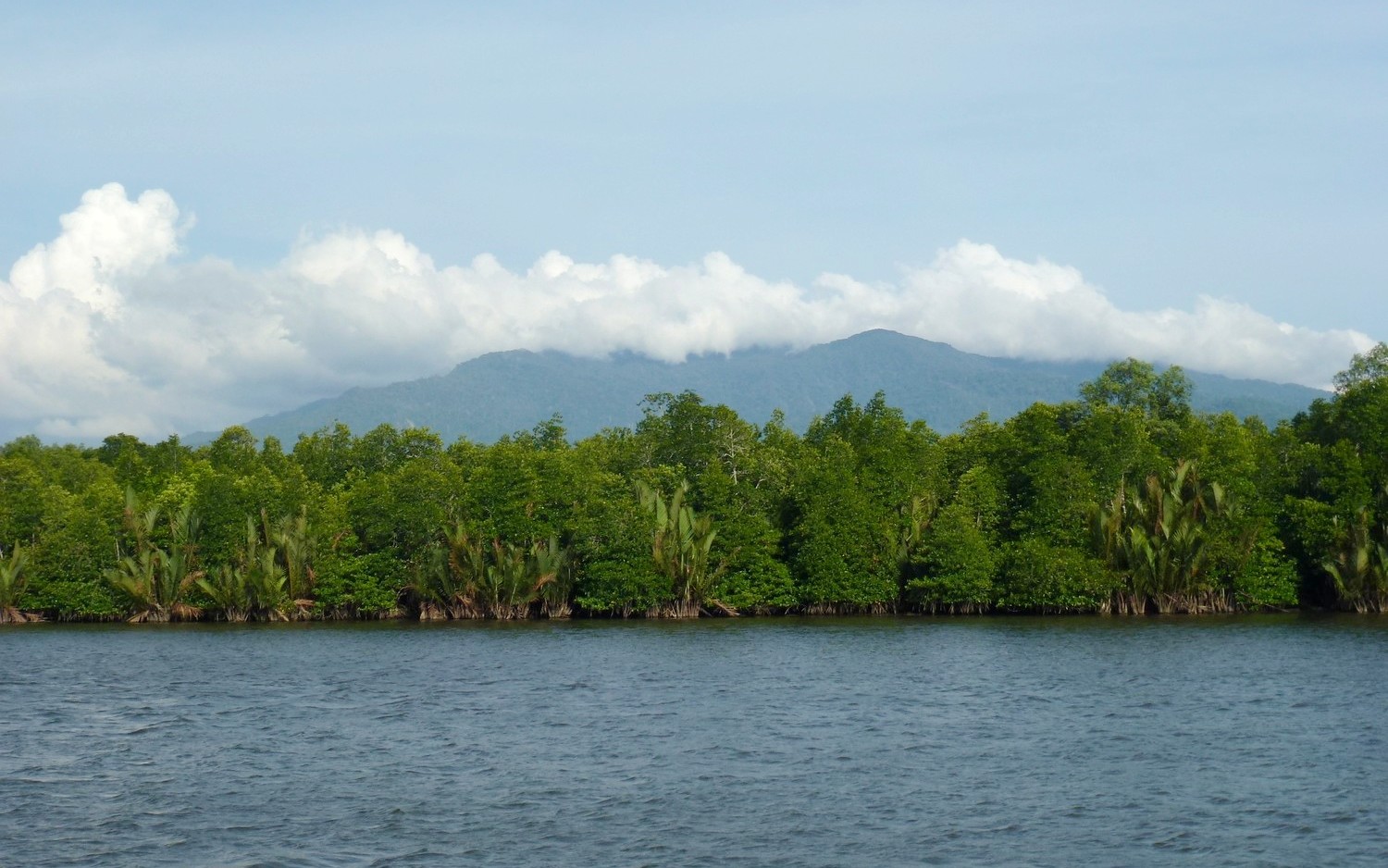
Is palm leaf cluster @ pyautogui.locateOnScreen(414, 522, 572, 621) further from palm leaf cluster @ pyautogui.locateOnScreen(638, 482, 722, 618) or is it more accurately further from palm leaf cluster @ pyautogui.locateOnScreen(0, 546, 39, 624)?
palm leaf cluster @ pyautogui.locateOnScreen(0, 546, 39, 624)

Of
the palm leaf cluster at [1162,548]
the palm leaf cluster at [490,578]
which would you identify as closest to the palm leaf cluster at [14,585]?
the palm leaf cluster at [490,578]

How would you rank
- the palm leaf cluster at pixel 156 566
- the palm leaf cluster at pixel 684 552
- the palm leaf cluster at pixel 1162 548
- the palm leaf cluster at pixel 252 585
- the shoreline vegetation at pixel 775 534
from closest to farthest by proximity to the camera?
1. the palm leaf cluster at pixel 1162 548
2. the shoreline vegetation at pixel 775 534
3. the palm leaf cluster at pixel 684 552
4. the palm leaf cluster at pixel 252 585
5. the palm leaf cluster at pixel 156 566

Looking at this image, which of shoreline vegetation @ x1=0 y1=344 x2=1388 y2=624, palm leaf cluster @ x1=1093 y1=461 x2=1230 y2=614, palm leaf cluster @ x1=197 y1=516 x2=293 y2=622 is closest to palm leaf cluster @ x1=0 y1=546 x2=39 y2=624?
shoreline vegetation @ x1=0 y1=344 x2=1388 y2=624

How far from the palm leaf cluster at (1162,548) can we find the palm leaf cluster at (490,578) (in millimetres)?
31890

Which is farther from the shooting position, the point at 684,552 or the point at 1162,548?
the point at 684,552

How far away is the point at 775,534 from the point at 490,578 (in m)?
17.3

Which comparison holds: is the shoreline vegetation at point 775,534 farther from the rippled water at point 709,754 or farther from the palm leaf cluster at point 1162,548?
the rippled water at point 709,754

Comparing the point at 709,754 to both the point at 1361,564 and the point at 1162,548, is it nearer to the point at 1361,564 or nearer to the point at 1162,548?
the point at 1162,548

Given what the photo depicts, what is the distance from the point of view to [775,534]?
78125 millimetres

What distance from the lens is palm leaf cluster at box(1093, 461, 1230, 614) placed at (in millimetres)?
73812

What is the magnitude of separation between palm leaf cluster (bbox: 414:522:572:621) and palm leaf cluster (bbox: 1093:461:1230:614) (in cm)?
3189

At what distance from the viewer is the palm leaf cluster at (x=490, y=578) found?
255ft

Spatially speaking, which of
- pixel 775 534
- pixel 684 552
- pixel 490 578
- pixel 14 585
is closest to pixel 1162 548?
pixel 775 534

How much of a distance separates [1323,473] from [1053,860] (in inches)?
2383
